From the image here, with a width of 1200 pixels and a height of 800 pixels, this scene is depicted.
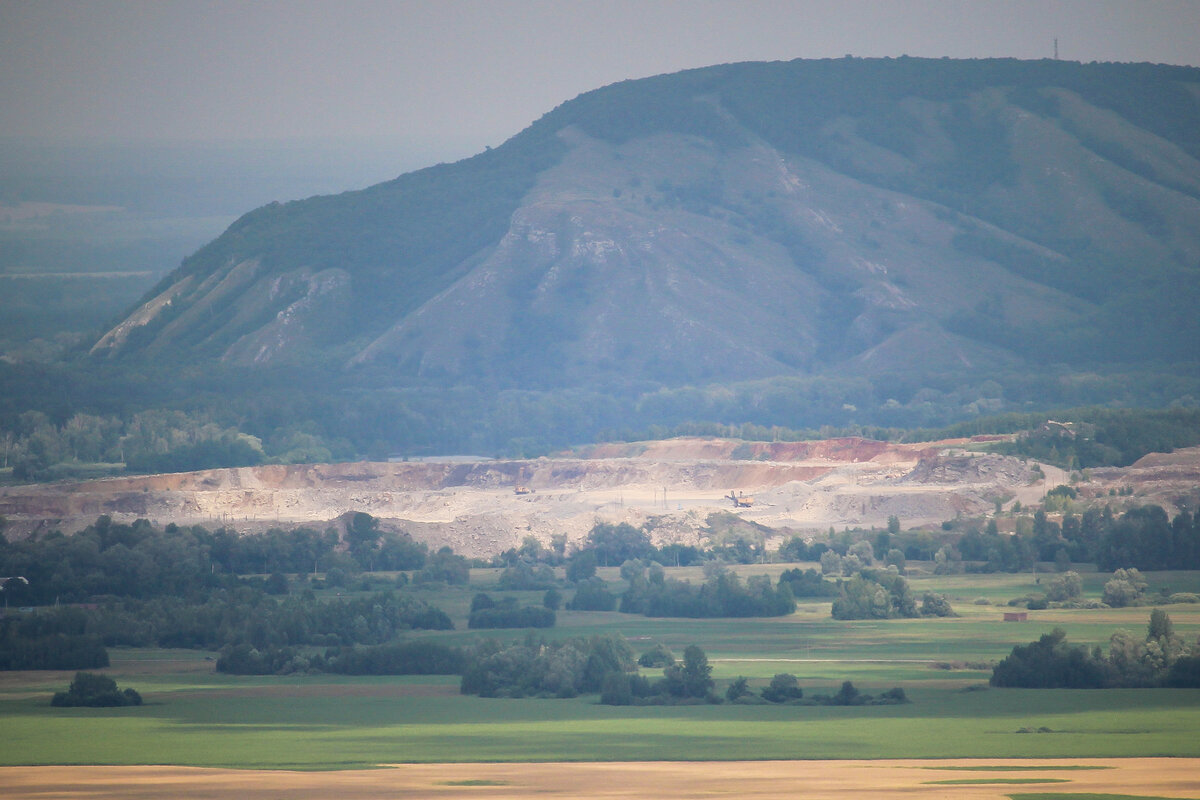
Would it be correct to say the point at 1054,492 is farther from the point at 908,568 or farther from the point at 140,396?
the point at 140,396

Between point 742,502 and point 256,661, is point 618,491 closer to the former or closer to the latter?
point 742,502

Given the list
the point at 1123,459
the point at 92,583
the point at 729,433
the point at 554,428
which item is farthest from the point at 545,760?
the point at 554,428

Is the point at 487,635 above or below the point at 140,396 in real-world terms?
below

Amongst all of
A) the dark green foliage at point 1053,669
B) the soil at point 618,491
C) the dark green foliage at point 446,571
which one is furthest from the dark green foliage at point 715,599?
the dark green foliage at point 1053,669

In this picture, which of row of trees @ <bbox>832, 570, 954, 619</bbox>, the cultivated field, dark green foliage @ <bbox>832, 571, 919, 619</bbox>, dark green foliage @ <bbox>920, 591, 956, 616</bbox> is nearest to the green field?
the cultivated field

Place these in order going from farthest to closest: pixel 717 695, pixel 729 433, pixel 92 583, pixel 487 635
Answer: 1. pixel 729 433
2. pixel 92 583
3. pixel 487 635
4. pixel 717 695

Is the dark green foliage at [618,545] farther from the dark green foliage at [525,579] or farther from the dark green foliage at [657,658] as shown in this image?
the dark green foliage at [657,658]

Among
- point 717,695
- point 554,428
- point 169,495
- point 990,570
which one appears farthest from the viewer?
point 554,428
